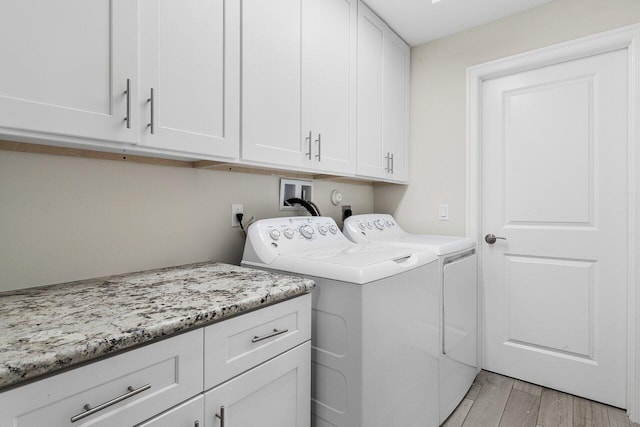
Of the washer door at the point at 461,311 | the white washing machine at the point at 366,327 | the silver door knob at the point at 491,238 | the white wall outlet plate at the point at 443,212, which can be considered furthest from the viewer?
the white wall outlet plate at the point at 443,212

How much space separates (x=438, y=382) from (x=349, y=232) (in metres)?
0.94

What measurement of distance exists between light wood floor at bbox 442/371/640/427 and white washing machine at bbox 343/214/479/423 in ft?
0.24

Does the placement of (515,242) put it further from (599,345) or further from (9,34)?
(9,34)

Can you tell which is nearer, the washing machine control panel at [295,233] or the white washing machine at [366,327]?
the white washing machine at [366,327]

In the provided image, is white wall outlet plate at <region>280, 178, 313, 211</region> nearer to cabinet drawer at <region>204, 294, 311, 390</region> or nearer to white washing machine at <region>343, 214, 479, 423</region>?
white washing machine at <region>343, 214, 479, 423</region>

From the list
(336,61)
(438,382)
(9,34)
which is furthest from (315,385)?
(336,61)

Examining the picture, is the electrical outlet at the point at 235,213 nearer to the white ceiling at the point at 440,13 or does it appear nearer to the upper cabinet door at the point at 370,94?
the upper cabinet door at the point at 370,94

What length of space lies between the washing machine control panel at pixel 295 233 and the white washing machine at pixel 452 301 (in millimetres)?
304

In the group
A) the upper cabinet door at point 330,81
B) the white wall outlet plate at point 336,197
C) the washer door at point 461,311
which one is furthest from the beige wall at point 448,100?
the upper cabinet door at point 330,81

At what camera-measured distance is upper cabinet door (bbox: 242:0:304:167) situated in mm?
1317

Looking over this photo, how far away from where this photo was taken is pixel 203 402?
81 centimetres

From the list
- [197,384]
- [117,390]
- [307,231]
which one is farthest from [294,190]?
[117,390]

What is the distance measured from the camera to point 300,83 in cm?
155

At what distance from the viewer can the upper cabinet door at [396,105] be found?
2256 mm
